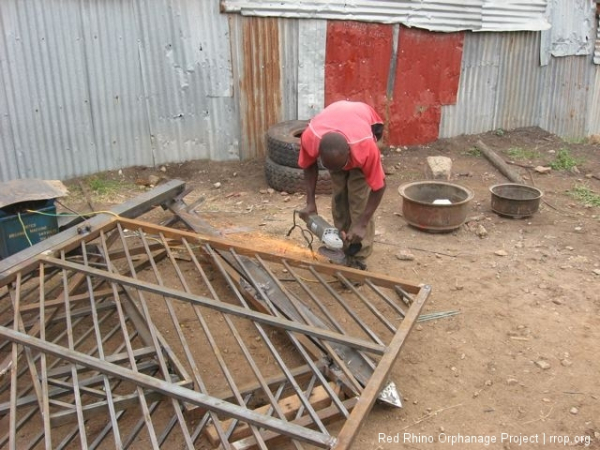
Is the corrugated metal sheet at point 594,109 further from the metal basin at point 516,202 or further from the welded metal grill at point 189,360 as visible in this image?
the welded metal grill at point 189,360

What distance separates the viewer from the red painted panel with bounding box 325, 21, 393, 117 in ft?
25.0

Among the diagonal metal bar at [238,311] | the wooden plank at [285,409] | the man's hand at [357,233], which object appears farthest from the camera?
the man's hand at [357,233]

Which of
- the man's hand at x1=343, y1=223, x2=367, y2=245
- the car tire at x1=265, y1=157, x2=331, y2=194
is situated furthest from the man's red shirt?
the car tire at x1=265, y1=157, x2=331, y2=194

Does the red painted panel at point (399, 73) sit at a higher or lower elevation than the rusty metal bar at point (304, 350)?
higher

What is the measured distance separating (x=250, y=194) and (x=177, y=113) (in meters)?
1.53

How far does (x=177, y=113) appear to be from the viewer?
23.3ft

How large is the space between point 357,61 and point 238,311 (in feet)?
18.7

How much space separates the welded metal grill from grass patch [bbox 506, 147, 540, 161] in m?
5.20

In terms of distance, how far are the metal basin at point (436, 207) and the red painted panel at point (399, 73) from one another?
106 inches

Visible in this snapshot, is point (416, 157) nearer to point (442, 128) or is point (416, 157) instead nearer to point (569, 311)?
point (442, 128)

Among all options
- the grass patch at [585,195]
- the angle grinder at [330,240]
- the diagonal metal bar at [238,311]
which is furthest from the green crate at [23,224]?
the grass patch at [585,195]

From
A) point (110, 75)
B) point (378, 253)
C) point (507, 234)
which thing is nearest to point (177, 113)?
point (110, 75)

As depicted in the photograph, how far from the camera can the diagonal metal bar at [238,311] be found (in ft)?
9.55

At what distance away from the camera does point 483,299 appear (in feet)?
13.8
